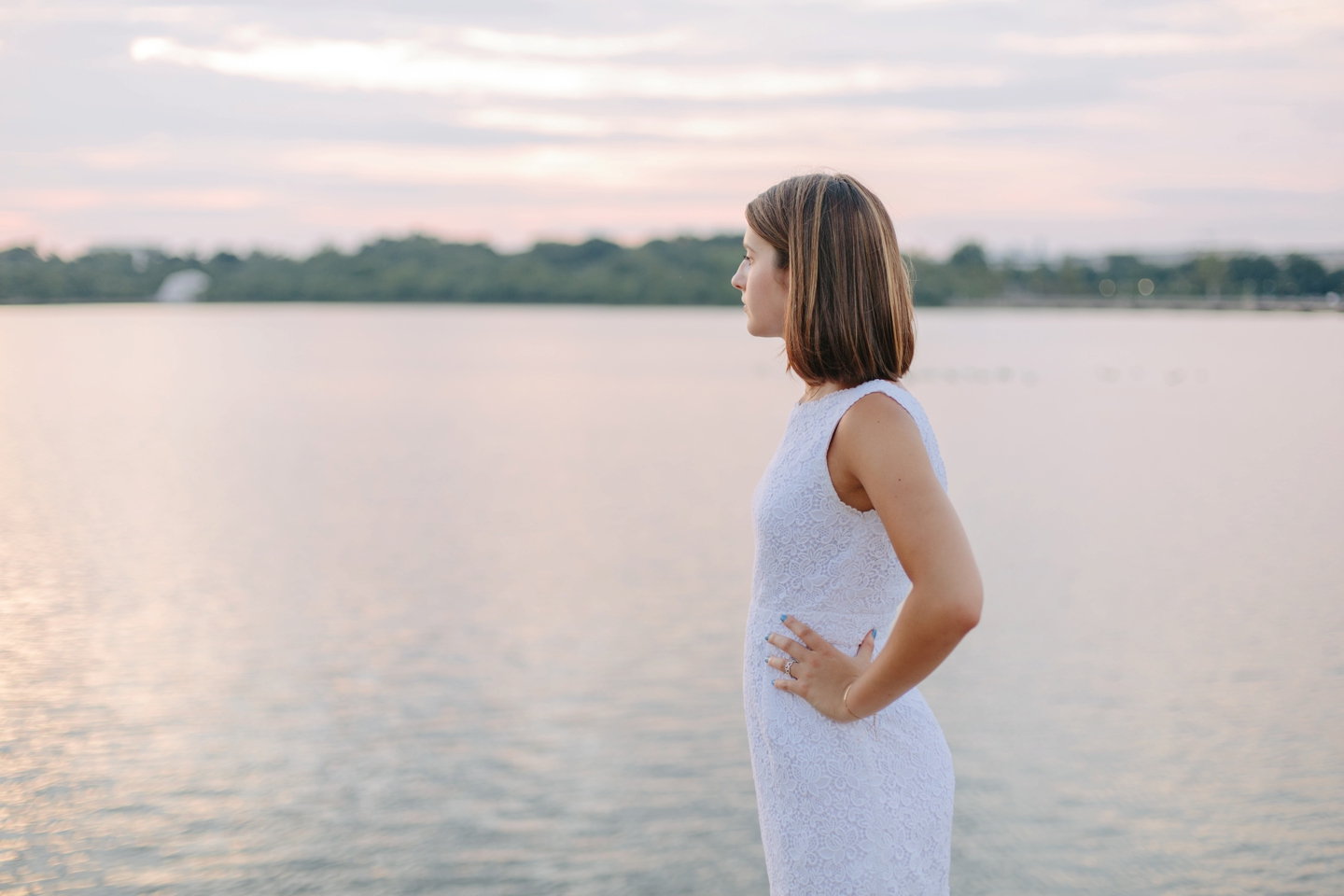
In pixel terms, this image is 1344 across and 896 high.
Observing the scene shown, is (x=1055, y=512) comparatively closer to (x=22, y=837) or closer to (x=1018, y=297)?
(x=22, y=837)

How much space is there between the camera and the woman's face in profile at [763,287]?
201cm

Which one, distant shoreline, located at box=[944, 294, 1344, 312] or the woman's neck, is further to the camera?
distant shoreline, located at box=[944, 294, 1344, 312]

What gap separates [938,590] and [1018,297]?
16712 centimetres

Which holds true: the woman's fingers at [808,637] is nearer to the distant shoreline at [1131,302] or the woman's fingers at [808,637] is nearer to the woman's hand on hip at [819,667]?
the woman's hand on hip at [819,667]

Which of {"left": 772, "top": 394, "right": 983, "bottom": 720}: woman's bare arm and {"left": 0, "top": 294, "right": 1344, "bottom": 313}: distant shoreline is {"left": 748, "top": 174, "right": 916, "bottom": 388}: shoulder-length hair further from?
{"left": 0, "top": 294, "right": 1344, "bottom": 313}: distant shoreline

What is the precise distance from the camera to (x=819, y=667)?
197 centimetres

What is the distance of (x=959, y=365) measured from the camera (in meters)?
72.9

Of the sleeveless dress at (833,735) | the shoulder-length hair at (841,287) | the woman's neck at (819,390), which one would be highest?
the shoulder-length hair at (841,287)

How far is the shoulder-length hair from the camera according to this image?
191 centimetres

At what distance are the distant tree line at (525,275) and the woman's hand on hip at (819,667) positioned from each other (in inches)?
4881

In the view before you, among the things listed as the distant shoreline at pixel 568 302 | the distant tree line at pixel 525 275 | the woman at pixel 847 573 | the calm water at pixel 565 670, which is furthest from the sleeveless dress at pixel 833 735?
the distant shoreline at pixel 568 302

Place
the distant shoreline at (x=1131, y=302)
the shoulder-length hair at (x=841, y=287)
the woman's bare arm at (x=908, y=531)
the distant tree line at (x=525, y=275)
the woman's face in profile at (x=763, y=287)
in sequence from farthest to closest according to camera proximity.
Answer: the distant tree line at (x=525, y=275)
the distant shoreline at (x=1131, y=302)
the woman's face in profile at (x=763, y=287)
the shoulder-length hair at (x=841, y=287)
the woman's bare arm at (x=908, y=531)

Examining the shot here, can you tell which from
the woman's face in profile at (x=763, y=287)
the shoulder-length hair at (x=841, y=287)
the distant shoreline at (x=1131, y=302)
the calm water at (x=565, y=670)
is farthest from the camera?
the distant shoreline at (x=1131, y=302)

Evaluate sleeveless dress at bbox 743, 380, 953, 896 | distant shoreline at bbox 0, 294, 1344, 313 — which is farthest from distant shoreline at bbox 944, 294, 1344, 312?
sleeveless dress at bbox 743, 380, 953, 896
